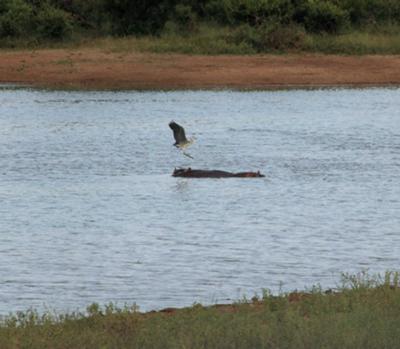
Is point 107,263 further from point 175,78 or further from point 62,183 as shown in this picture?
point 175,78

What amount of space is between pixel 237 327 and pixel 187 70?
23843 mm

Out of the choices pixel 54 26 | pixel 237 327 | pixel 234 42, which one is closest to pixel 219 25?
pixel 234 42

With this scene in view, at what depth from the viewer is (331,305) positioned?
8.49 metres

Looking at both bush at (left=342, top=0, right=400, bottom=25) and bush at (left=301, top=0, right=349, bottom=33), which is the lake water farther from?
bush at (left=342, top=0, right=400, bottom=25)

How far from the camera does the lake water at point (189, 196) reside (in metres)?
11.3

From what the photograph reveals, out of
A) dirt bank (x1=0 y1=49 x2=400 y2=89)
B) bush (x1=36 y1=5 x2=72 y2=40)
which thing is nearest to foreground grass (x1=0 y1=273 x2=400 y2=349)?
dirt bank (x1=0 y1=49 x2=400 y2=89)

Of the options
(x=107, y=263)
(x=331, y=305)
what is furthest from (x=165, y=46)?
(x=331, y=305)

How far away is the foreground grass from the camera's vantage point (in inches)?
284

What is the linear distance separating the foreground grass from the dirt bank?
869 inches

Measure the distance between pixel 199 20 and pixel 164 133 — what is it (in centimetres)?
1216

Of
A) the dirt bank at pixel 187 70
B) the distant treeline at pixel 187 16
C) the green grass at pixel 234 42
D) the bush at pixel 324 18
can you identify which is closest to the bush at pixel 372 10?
the distant treeline at pixel 187 16

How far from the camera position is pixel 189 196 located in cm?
1692

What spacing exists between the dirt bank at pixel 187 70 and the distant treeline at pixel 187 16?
6.22ft

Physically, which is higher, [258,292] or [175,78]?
[258,292]
